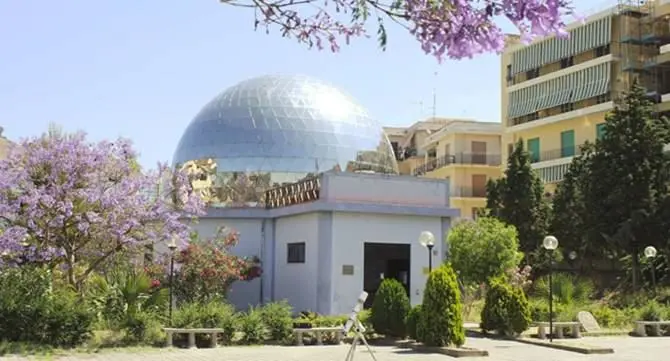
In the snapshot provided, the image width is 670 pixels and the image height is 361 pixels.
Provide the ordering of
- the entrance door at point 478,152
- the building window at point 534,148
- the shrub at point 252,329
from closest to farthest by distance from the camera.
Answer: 1. the shrub at point 252,329
2. the building window at point 534,148
3. the entrance door at point 478,152

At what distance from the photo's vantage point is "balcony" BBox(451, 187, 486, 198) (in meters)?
59.0

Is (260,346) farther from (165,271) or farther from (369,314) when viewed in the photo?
(165,271)

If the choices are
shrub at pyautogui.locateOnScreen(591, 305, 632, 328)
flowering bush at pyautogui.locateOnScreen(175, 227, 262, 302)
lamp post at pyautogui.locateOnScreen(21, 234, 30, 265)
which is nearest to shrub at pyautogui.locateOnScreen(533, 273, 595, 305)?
shrub at pyautogui.locateOnScreen(591, 305, 632, 328)

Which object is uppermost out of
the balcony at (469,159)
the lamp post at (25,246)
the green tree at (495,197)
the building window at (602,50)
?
the building window at (602,50)

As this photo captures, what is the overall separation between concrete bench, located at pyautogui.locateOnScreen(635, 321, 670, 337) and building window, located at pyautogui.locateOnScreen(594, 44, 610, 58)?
25602 mm

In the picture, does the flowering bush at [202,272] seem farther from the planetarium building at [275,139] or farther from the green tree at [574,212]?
the green tree at [574,212]

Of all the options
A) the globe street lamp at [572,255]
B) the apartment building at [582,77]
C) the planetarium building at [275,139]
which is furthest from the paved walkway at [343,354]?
the apartment building at [582,77]

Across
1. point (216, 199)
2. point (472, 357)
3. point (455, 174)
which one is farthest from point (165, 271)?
point (455, 174)

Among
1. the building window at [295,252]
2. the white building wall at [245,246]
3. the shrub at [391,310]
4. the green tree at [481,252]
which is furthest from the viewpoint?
the white building wall at [245,246]

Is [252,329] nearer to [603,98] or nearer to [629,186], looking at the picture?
[629,186]

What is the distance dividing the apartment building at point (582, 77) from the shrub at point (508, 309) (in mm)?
24445

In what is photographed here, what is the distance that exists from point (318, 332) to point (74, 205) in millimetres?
6452

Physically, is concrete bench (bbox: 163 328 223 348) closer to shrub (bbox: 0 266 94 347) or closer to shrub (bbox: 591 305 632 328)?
shrub (bbox: 0 266 94 347)

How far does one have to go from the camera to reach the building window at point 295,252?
25375mm
